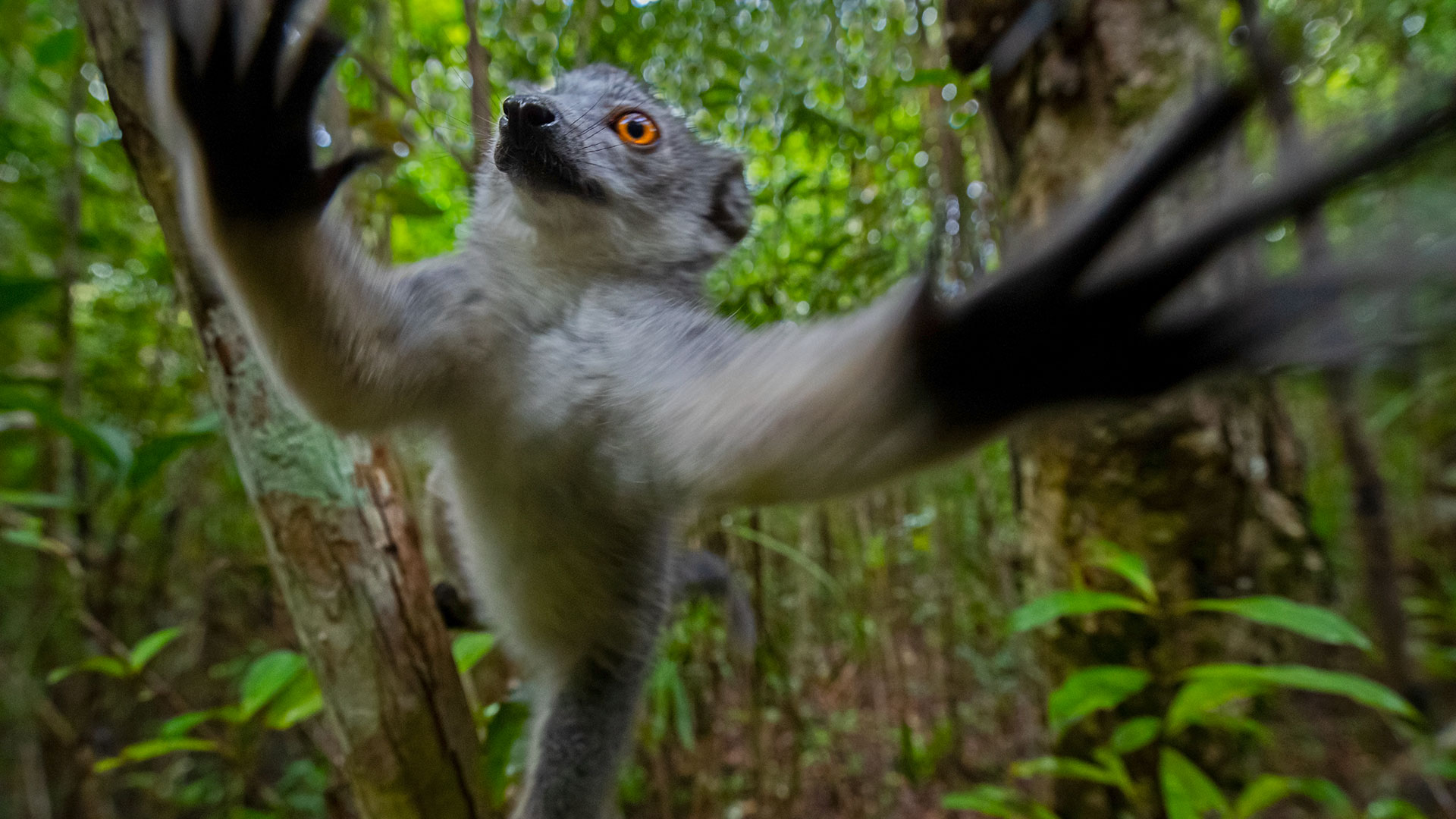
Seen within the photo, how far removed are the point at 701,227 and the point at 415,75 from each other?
2206 mm

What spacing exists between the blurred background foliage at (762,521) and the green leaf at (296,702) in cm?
1

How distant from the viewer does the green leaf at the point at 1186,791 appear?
1644 mm

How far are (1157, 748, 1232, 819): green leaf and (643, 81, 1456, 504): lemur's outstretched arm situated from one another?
1308 millimetres

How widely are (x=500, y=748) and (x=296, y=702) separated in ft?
2.04

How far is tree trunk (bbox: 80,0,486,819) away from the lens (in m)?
1.67

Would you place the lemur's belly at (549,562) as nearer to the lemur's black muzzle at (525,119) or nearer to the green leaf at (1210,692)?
the lemur's black muzzle at (525,119)

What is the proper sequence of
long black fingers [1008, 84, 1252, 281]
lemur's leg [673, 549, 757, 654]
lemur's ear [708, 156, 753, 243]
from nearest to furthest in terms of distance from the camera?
long black fingers [1008, 84, 1252, 281] < lemur's ear [708, 156, 753, 243] < lemur's leg [673, 549, 757, 654]

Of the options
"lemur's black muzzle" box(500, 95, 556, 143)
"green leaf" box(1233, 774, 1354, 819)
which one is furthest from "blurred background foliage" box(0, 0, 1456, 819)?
"lemur's black muzzle" box(500, 95, 556, 143)

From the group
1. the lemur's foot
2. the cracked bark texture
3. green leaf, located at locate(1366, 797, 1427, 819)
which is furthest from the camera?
the lemur's foot

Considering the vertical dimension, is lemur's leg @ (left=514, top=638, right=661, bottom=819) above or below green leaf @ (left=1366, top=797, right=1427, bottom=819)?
above

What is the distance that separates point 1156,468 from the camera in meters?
2.30

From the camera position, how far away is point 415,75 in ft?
11.3

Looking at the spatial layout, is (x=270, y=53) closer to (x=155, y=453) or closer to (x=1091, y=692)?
(x=155, y=453)

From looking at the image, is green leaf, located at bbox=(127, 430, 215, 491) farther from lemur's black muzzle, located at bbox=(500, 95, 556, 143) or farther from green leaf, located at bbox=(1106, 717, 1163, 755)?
green leaf, located at bbox=(1106, 717, 1163, 755)
